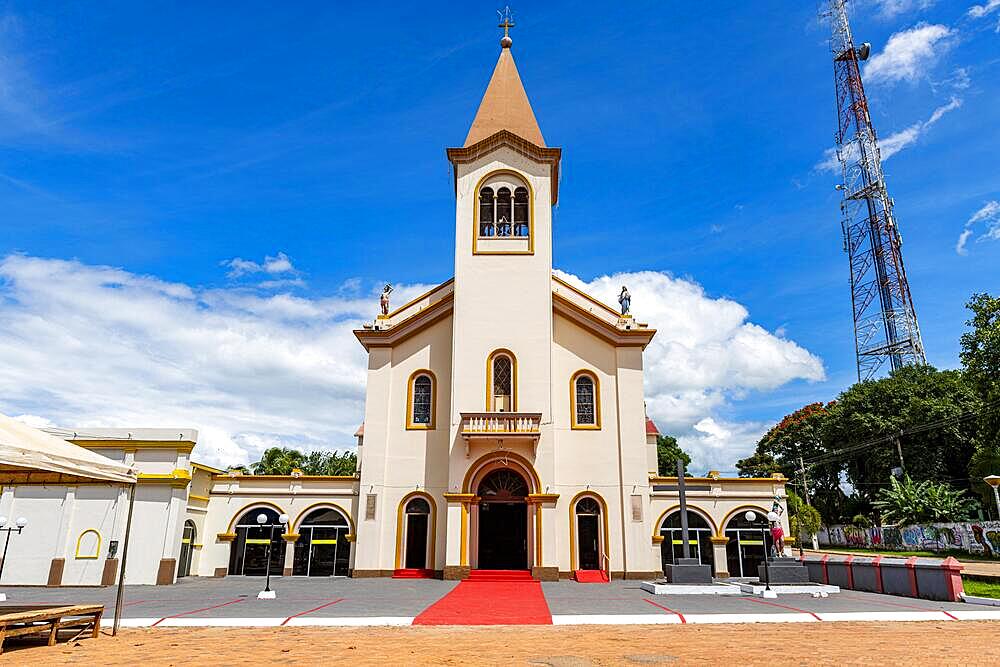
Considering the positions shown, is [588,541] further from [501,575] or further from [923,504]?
[923,504]

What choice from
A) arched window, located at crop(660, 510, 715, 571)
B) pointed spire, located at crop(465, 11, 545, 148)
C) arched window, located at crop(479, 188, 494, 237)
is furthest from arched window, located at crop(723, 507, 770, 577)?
pointed spire, located at crop(465, 11, 545, 148)

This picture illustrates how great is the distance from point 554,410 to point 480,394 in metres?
3.10

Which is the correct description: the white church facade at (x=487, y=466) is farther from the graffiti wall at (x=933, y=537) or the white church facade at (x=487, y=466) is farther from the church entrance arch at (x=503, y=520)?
the graffiti wall at (x=933, y=537)

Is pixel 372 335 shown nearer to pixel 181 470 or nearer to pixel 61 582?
pixel 181 470

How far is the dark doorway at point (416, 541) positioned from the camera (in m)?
25.6

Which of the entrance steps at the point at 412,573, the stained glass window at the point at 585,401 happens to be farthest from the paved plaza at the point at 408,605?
the stained glass window at the point at 585,401

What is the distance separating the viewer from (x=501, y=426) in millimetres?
24672

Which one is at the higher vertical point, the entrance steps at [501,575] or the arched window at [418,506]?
the arched window at [418,506]

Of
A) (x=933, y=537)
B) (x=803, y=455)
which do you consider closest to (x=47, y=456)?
(x=933, y=537)

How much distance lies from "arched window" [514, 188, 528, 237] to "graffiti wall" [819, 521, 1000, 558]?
31.6 m

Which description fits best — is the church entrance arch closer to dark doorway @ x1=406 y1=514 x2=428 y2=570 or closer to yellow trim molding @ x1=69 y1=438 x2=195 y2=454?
dark doorway @ x1=406 y1=514 x2=428 y2=570

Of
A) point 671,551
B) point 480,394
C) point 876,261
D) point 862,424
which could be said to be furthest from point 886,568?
point 876,261

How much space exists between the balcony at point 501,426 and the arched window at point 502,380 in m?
1.03

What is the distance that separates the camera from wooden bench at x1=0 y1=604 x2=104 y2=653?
9836mm
